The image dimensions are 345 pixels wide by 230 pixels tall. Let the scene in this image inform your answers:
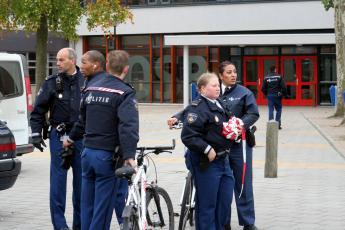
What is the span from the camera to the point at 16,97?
12.9 metres

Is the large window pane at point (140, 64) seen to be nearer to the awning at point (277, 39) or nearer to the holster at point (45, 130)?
the awning at point (277, 39)

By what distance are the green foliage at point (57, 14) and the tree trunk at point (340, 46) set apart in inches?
290

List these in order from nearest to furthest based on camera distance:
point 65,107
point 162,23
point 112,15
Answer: point 65,107 → point 112,15 → point 162,23

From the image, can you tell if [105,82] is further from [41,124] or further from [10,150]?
[10,150]

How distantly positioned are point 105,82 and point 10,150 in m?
2.38

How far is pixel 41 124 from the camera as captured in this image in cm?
791

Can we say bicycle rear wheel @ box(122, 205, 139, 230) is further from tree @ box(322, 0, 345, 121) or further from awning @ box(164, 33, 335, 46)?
awning @ box(164, 33, 335, 46)

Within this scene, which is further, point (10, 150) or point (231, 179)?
point (10, 150)

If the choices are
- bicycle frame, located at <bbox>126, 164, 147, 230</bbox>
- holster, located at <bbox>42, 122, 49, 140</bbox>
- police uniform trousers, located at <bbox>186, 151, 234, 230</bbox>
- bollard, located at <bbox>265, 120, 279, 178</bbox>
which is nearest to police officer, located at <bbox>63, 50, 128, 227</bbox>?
bicycle frame, located at <bbox>126, 164, 147, 230</bbox>

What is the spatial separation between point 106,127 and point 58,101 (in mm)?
1598

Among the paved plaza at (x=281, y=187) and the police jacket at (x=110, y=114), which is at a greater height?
the police jacket at (x=110, y=114)

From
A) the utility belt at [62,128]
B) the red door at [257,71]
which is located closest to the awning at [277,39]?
the red door at [257,71]

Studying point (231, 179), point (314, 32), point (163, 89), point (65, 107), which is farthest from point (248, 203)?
point (163, 89)

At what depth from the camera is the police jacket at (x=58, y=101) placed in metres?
7.81
